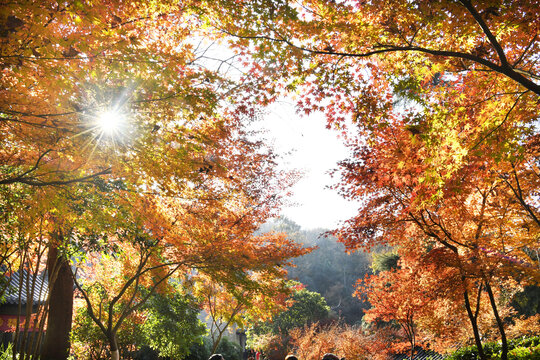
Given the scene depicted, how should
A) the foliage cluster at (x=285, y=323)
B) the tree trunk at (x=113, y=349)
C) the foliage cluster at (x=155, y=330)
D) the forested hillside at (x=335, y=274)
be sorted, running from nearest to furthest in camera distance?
the tree trunk at (x=113, y=349) → the foliage cluster at (x=155, y=330) → the foliage cluster at (x=285, y=323) → the forested hillside at (x=335, y=274)

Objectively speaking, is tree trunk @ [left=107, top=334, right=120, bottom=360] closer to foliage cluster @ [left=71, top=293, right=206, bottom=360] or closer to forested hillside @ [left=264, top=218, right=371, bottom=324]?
foliage cluster @ [left=71, top=293, right=206, bottom=360]

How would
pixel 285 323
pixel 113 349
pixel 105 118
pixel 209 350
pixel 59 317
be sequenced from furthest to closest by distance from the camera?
1. pixel 285 323
2. pixel 209 350
3. pixel 59 317
4. pixel 113 349
5. pixel 105 118

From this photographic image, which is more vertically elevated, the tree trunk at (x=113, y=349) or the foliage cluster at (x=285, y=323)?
the tree trunk at (x=113, y=349)

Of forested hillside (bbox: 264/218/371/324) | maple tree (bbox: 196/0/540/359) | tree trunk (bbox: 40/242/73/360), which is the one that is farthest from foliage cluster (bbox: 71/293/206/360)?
forested hillside (bbox: 264/218/371/324)

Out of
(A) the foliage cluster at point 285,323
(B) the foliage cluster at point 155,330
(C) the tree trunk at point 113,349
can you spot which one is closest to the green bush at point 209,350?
(B) the foliage cluster at point 155,330

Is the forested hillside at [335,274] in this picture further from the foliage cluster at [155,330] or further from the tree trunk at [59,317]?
the tree trunk at [59,317]

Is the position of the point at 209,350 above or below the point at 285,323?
below

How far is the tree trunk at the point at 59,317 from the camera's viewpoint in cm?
855

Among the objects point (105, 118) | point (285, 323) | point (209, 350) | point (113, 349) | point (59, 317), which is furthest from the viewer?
point (285, 323)

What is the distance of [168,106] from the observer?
3979 mm

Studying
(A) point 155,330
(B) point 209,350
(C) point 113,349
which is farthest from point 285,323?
(C) point 113,349

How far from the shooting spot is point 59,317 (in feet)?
29.5

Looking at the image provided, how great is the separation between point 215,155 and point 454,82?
15.0 feet

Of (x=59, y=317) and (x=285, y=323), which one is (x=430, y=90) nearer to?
(x=59, y=317)
